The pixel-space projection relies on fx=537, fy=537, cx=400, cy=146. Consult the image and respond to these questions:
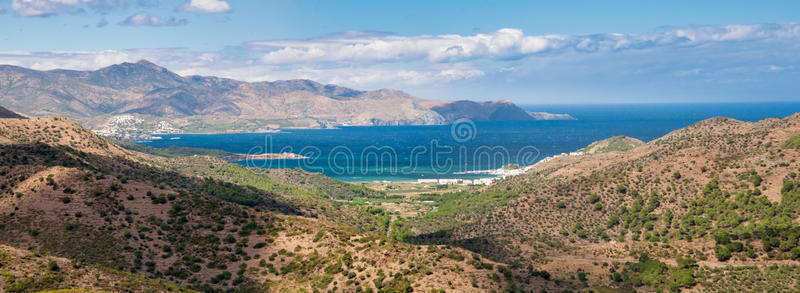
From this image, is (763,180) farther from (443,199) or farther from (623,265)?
(443,199)

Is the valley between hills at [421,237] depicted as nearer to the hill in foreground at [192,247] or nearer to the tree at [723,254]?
the hill in foreground at [192,247]

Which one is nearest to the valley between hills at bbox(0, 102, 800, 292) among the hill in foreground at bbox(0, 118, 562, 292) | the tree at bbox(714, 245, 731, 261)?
the hill in foreground at bbox(0, 118, 562, 292)

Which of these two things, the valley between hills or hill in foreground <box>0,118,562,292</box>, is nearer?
hill in foreground <box>0,118,562,292</box>

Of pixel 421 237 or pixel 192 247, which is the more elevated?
pixel 192 247

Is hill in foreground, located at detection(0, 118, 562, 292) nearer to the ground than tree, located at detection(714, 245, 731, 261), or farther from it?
farther from it

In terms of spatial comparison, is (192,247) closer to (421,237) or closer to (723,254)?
(421,237)

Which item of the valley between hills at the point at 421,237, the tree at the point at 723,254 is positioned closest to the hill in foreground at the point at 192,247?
the valley between hills at the point at 421,237

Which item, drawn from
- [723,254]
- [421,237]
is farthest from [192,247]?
[723,254]

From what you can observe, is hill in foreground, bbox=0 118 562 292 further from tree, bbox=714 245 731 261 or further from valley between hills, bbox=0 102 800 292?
tree, bbox=714 245 731 261
